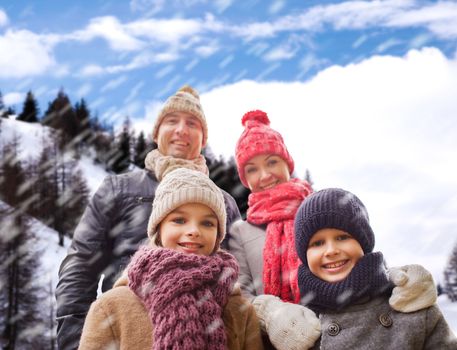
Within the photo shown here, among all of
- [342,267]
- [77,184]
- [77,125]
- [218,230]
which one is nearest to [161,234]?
[218,230]

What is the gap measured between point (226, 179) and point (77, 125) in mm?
40956

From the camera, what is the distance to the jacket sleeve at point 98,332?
263 centimetres

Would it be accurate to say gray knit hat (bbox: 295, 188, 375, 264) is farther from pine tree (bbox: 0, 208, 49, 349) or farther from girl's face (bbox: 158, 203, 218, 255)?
pine tree (bbox: 0, 208, 49, 349)

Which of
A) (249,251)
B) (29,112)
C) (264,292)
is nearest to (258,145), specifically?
(249,251)

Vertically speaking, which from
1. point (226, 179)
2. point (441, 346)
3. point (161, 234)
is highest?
point (226, 179)

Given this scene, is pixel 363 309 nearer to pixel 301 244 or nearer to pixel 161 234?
pixel 301 244

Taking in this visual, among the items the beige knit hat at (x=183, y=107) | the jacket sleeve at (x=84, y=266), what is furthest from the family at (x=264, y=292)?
the beige knit hat at (x=183, y=107)

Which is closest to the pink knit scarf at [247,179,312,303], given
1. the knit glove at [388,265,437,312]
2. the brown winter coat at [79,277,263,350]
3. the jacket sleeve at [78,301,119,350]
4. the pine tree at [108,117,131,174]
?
the brown winter coat at [79,277,263,350]

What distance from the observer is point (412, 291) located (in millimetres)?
2748

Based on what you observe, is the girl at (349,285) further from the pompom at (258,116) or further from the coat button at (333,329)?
the pompom at (258,116)

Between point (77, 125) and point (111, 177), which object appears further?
point (77, 125)

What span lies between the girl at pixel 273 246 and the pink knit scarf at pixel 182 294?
0.33 meters

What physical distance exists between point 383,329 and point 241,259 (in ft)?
4.39

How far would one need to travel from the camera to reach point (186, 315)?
262cm
